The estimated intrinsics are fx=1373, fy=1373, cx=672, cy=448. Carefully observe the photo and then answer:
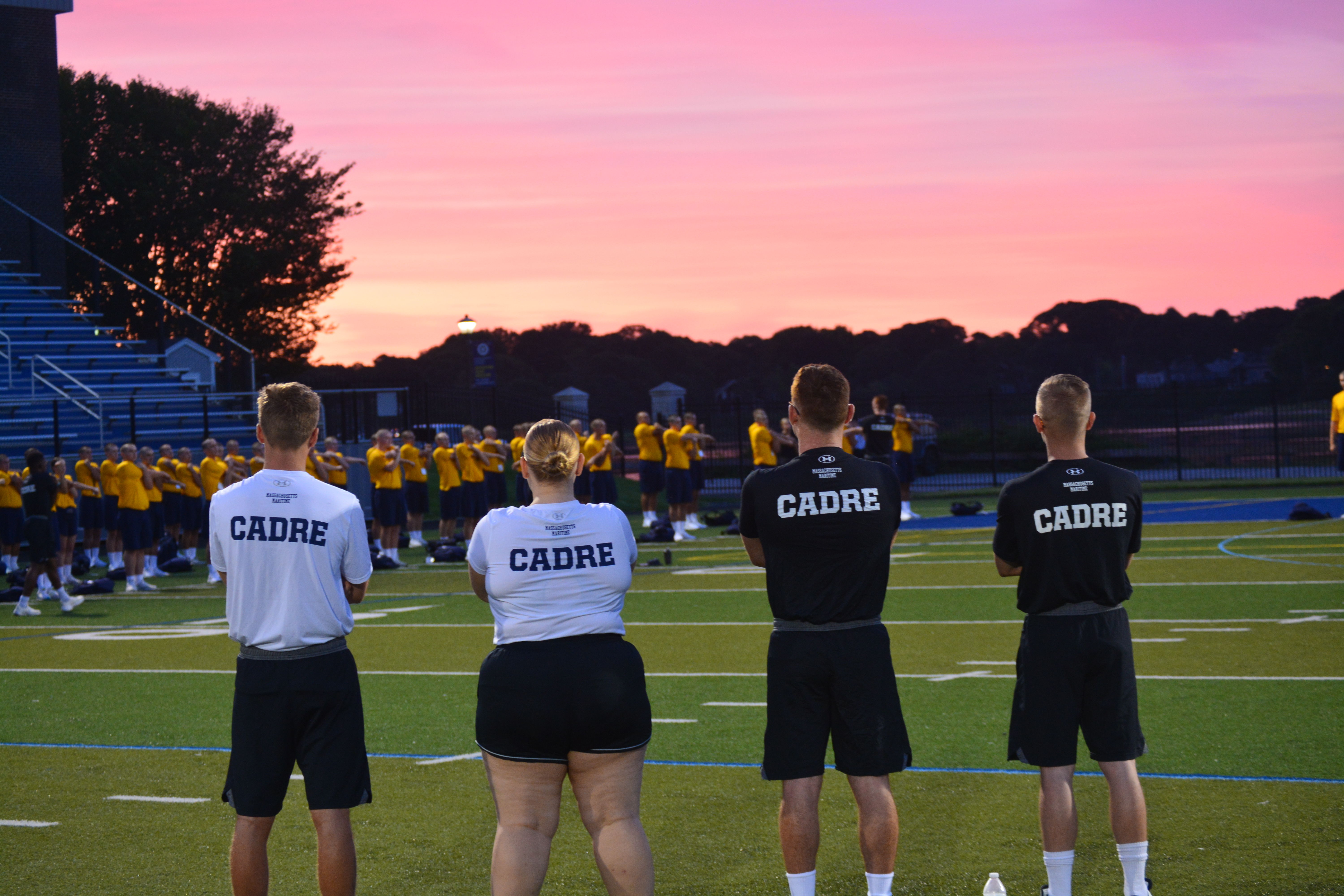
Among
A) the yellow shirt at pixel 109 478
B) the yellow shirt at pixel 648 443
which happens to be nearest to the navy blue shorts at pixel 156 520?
the yellow shirt at pixel 109 478

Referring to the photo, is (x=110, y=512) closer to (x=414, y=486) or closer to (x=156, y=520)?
(x=156, y=520)

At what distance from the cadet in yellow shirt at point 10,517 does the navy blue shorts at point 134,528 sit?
2074 millimetres

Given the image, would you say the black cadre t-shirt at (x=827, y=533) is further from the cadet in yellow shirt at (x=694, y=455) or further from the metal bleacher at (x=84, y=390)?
the metal bleacher at (x=84, y=390)

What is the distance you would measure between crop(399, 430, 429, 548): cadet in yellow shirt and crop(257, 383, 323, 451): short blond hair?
1663cm

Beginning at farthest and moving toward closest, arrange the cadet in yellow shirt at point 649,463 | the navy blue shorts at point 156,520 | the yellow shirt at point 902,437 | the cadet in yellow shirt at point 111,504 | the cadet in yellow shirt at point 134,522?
1. the yellow shirt at point 902,437
2. the cadet in yellow shirt at point 649,463
3. the cadet in yellow shirt at point 111,504
4. the navy blue shorts at point 156,520
5. the cadet in yellow shirt at point 134,522

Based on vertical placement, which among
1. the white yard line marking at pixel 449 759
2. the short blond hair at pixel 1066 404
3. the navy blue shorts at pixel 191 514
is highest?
the short blond hair at pixel 1066 404

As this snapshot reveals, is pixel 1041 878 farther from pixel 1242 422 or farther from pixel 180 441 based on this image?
pixel 1242 422

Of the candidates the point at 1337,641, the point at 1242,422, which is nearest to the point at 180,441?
the point at 1337,641

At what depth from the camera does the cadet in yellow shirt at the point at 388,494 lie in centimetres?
1933

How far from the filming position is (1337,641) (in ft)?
32.3

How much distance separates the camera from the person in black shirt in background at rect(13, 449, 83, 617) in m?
14.3

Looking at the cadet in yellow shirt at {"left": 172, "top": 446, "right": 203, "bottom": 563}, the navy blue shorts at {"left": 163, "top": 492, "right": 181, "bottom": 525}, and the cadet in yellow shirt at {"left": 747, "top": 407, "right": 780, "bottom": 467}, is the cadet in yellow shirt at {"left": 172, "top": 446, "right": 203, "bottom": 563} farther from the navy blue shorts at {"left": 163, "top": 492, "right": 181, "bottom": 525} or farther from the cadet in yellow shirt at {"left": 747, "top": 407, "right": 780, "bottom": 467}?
the cadet in yellow shirt at {"left": 747, "top": 407, "right": 780, "bottom": 467}

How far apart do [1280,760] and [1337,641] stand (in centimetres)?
376

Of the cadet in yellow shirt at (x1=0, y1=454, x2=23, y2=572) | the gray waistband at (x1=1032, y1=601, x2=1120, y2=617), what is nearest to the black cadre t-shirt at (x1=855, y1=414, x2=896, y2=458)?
the cadet in yellow shirt at (x1=0, y1=454, x2=23, y2=572)
